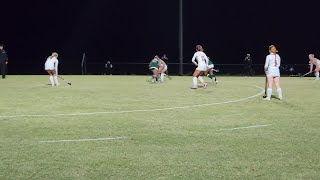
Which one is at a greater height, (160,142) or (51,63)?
(51,63)

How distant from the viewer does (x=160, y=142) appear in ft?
26.2

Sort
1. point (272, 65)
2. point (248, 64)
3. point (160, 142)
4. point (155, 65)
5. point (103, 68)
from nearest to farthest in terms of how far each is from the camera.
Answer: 1. point (160, 142)
2. point (272, 65)
3. point (155, 65)
4. point (248, 64)
5. point (103, 68)

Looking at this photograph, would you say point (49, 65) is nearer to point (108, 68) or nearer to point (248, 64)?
point (108, 68)

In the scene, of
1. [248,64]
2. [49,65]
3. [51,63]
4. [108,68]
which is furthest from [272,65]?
[108,68]

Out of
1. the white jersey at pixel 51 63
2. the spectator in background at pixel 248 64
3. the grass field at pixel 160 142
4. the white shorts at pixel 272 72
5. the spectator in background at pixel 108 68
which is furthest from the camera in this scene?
the spectator in background at pixel 108 68

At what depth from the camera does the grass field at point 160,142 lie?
6.04 meters

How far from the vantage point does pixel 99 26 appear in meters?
44.7

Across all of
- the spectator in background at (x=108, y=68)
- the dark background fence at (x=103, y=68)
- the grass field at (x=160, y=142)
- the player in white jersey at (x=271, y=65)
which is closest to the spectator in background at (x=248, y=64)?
the dark background fence at (x=103, y=68)

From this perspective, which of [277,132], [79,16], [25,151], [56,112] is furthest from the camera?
[79,16]

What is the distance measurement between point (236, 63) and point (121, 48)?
443 inches

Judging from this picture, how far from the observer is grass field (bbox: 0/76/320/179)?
6.04 metres

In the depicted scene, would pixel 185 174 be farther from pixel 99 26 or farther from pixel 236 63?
pixel 99 26

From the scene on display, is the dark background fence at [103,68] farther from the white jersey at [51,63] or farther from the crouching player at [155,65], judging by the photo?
the white jersey at [51,63]

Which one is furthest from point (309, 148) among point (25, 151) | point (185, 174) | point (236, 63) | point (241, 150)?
point (236, 63)
